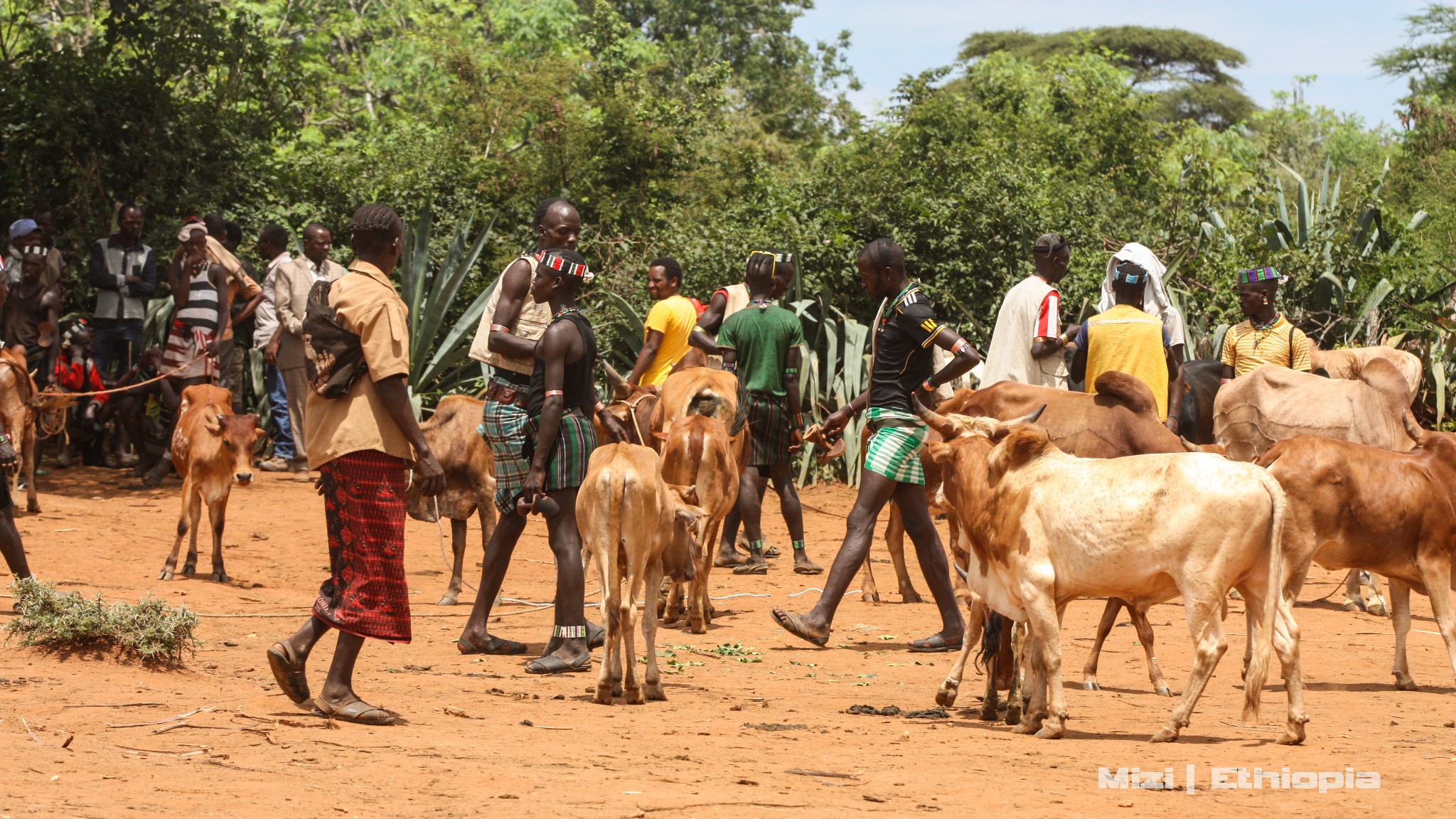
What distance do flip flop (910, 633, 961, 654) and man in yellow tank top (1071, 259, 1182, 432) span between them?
167cm

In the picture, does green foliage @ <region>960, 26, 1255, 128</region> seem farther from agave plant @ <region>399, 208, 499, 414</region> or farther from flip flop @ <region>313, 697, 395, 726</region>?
flip flop @ <region>313, 697, 395, 726</region>

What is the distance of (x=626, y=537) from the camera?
21.6 ft

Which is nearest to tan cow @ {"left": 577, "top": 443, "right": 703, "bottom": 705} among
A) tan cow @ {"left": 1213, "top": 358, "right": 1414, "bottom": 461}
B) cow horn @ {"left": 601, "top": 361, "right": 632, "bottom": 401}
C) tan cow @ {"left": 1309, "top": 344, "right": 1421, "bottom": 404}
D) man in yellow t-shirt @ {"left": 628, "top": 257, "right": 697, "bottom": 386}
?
cow horn @ {"left": 601, "top": 361, "right": 632, "bottom": 401}

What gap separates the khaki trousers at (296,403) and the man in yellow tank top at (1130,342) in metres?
7.77

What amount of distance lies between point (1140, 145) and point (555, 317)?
16.5 m

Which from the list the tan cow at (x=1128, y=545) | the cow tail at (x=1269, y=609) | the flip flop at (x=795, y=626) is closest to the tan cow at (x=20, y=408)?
the flip flop at (x=795, y=626)

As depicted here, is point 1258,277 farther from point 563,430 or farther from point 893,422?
point 563,430

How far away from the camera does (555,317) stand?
278 inches

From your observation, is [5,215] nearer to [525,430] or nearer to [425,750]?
[525,430]

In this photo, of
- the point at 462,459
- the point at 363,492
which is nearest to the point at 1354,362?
the point at 462,459

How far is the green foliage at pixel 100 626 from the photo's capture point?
22.6ft

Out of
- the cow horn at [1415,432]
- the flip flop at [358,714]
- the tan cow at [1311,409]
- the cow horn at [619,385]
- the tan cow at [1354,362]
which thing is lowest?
the flip flop at [358,714]

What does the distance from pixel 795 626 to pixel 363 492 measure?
2.65m

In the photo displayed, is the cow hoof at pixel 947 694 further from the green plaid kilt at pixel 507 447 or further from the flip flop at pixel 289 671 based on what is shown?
the flip flop at pixel 289 671
